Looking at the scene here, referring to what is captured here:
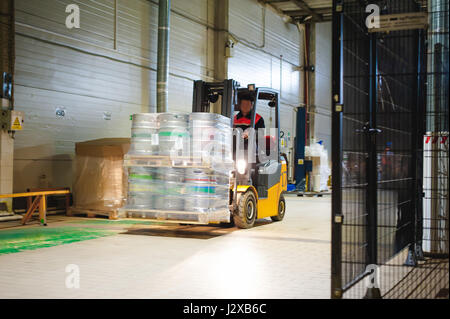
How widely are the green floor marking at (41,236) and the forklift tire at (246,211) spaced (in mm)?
2244

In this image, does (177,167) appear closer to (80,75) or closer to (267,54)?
(80,75)

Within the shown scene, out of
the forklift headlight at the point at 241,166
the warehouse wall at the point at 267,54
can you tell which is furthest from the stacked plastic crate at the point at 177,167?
the warehouse wall at the point at 267,54

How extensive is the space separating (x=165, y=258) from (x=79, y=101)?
687 cm

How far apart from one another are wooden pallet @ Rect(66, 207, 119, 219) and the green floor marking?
4.94 ft

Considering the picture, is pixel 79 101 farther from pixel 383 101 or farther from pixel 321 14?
pixel 321 14

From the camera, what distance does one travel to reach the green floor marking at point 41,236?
7570mm

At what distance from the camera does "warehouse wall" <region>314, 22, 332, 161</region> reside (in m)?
25.2

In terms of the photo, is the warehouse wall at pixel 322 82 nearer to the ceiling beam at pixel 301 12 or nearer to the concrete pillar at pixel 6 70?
the ceiling beam at pixel 301 12

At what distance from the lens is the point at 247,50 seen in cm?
1912

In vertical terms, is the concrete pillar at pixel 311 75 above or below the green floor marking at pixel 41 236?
above

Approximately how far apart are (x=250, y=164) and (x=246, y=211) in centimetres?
95

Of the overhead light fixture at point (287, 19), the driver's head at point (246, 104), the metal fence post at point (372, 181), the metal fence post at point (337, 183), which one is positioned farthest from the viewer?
the overhead light fixture at point (287, 19)

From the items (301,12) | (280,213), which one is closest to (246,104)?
(280,213)
